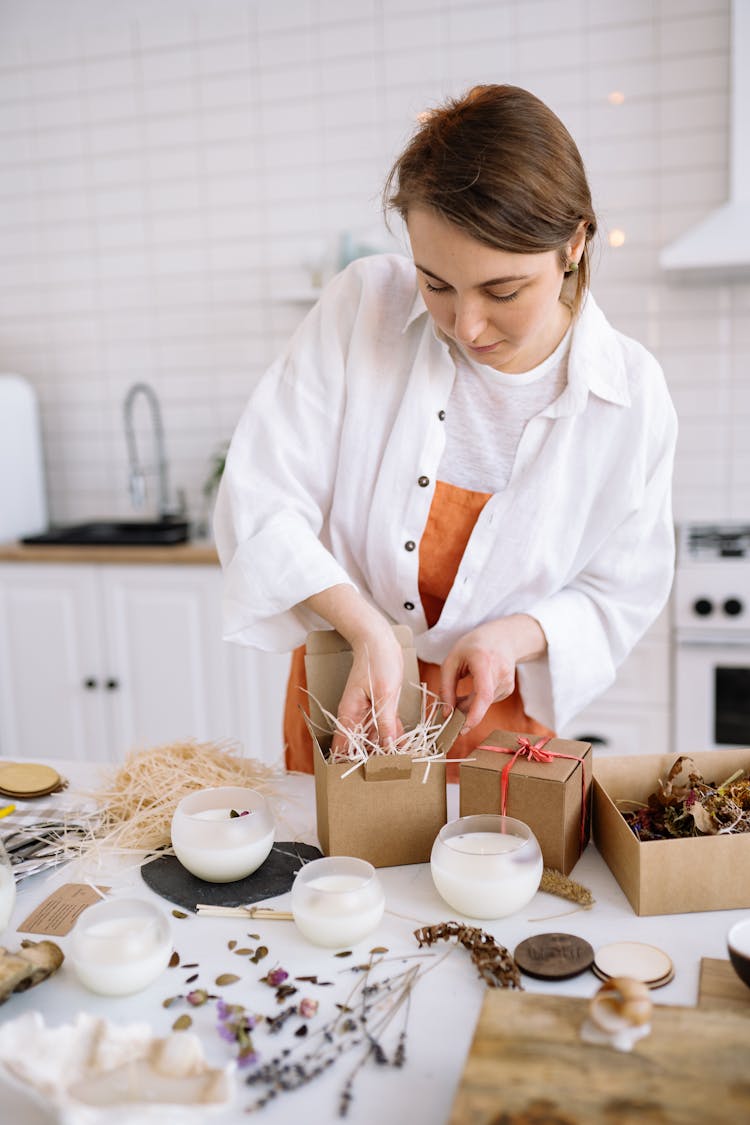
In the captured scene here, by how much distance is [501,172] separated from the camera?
1166 mm

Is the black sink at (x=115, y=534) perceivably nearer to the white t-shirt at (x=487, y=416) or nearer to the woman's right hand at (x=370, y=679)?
the white t-shirt at (x=487, y=416)

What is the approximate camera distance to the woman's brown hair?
3.83 feet

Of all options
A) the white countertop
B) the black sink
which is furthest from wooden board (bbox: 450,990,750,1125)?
the black sink

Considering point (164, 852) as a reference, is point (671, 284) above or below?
above

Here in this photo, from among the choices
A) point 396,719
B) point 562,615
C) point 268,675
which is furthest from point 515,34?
point 396,719

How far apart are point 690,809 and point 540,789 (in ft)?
0.54

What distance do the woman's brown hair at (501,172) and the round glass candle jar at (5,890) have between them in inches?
35.0

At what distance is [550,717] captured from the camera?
5.05 ft

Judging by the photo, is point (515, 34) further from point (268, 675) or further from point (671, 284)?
point (268, 675)

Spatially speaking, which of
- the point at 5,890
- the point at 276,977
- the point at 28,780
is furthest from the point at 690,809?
the point at 28,780

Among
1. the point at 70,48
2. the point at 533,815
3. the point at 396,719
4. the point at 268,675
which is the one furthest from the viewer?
the point at 70,48

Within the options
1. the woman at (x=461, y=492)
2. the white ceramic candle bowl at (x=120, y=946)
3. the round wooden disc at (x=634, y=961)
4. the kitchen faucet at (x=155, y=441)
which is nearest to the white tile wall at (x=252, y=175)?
the kitchen faucet at (x=155, y=441)

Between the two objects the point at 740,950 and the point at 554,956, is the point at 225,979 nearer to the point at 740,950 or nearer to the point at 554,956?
the point at 554,956

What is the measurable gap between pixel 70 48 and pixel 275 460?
8.84ft
